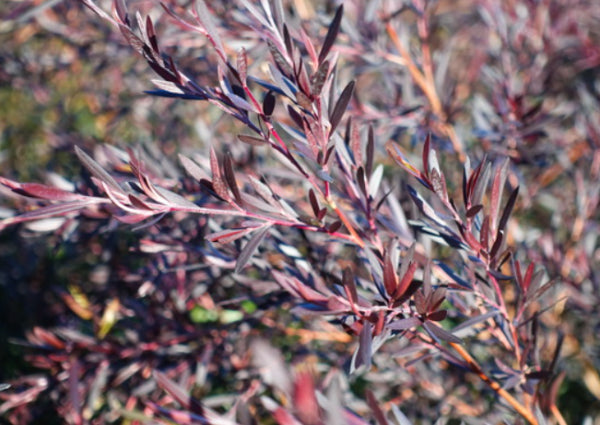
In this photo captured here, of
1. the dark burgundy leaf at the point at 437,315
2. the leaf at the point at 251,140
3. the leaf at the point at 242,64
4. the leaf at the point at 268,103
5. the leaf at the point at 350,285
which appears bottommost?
the dark burgundy leaf at the point at 437,315

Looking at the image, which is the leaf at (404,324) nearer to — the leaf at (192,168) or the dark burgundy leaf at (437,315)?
the dark burgundy leaf at (437,315)

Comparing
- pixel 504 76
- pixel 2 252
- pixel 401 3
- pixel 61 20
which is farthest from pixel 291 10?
pixel 2 252

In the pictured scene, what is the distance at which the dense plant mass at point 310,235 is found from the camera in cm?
79

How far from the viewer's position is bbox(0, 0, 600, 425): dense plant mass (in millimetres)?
787

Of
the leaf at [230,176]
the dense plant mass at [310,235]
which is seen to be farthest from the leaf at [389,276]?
the leaf at [230,176]

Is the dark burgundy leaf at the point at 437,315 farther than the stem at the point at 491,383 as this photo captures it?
No

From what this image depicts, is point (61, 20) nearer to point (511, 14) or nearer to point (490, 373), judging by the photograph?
point (511, 14)

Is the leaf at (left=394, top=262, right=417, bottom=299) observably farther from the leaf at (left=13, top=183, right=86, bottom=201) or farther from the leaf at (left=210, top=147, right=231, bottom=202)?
the leaf at (left=13, top=183, right=86, bottom=201)

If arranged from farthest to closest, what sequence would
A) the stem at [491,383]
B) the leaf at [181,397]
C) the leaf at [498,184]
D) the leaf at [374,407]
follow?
1. the stem at [491,383]
2. the leaf at [498,184]
3. the leaf at [181,397]
4. the leaf at [374,407]

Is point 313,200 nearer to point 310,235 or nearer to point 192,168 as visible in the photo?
point 192,168

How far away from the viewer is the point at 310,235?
53.6 inches

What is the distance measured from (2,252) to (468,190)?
6.52ft

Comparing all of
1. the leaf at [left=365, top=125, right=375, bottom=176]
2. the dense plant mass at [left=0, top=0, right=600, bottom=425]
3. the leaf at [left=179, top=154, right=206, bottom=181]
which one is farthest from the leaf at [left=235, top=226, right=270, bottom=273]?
the leaf at [left=365, top=125, right=375, bottom=176]

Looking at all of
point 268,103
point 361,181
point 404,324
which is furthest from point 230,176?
point 404,324
